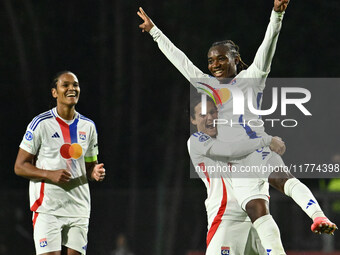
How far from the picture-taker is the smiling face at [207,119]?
6.24 m

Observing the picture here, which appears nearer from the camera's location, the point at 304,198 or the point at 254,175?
the point at 304,198

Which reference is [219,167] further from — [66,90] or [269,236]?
[66,90]

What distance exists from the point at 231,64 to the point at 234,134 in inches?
23.1

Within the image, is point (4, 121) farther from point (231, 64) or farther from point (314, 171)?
point (231, 64)

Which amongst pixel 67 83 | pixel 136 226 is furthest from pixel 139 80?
pixel 67 83

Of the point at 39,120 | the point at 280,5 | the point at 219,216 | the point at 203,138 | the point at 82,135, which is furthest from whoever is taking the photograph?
the point at 82,135

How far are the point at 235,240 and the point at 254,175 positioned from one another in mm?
522

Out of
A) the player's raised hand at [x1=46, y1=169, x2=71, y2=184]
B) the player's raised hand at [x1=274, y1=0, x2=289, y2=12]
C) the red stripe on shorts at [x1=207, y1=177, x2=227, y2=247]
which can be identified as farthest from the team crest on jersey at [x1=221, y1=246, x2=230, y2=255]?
the player's raised hand at [x1=274, y1=0, x2=289, y2=12]

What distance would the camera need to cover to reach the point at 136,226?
47.4 ft

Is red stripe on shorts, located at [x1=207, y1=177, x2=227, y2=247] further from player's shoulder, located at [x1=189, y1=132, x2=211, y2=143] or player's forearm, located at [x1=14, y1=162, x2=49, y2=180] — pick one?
player's forearm, located at [x1=14, y1=162, x2=49, y2=180]

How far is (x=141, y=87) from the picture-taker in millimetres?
16672

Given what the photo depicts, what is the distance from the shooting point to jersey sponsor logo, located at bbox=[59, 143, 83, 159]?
20.4 feet

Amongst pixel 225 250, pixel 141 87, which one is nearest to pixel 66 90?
pixel 225 250

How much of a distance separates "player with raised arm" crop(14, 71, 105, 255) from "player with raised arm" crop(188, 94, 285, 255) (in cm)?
80
